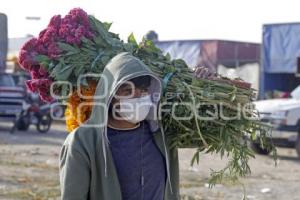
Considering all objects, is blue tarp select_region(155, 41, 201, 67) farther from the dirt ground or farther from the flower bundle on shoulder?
the flower bundle on shoulder

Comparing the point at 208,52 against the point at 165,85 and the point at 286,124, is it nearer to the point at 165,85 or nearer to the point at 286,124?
the point at 286,124

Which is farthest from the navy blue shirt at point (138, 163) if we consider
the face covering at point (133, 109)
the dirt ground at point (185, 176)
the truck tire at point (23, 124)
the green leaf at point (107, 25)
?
the truck tire at point (23, 124)

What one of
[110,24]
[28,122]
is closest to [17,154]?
[28,122]

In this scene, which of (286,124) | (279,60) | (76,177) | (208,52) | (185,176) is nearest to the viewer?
(76,177)

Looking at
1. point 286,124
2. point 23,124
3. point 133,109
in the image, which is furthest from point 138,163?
point 23,124

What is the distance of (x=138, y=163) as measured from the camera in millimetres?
3133

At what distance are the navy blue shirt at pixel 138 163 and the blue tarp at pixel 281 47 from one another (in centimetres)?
1715

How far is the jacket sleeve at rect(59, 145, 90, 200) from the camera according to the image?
296cm

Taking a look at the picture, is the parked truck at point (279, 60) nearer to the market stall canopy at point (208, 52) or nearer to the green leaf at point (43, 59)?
the market stall canopy at point (208, 52)

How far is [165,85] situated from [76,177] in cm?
74

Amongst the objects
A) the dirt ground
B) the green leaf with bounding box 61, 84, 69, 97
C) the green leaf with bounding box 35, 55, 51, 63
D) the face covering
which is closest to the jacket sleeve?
the face covering

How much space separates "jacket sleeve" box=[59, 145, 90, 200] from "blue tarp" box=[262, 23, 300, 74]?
1749 cm

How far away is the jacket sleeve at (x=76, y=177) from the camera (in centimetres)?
296

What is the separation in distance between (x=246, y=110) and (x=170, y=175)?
0.57 meters
